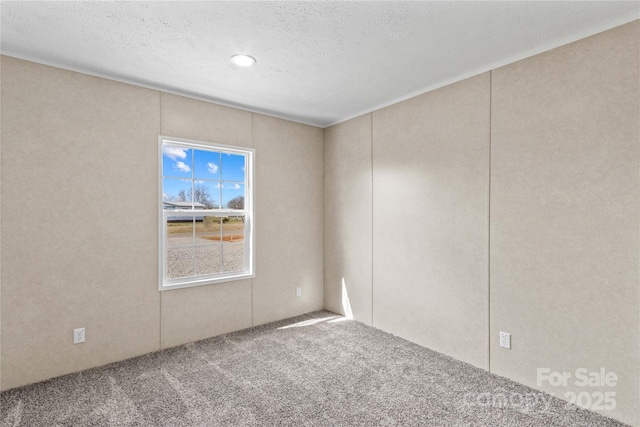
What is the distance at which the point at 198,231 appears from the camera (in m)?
3.46

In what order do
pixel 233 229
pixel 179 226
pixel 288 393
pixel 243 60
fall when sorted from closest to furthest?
pixel 288 393, pixel 243 60, pixel 179 226, pixel 233 229

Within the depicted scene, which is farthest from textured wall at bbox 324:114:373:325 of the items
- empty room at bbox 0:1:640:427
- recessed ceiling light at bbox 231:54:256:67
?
recessed ceiling light at bbox 231:54:256:67

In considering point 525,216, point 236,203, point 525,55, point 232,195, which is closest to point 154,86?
point 232,195

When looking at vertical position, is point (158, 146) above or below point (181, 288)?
above

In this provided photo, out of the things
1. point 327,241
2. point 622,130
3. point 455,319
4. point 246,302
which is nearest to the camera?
point 622,130

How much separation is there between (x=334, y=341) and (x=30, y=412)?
239 centimetres

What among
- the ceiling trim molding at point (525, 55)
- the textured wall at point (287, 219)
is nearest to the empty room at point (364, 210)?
the ceiling trim molding at point (525, 55)

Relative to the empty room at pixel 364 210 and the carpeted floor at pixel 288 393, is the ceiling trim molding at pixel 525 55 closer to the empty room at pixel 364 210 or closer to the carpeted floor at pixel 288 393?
the empty room at pixel 364 210

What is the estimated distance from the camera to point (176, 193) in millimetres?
3312

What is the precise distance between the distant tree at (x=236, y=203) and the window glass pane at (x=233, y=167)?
0.72ft

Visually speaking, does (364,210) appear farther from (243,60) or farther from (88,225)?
(88,225)

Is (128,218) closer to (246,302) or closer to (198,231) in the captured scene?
(198,231)

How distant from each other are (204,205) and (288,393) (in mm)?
2066

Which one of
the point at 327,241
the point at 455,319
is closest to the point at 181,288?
the point at 327,241
